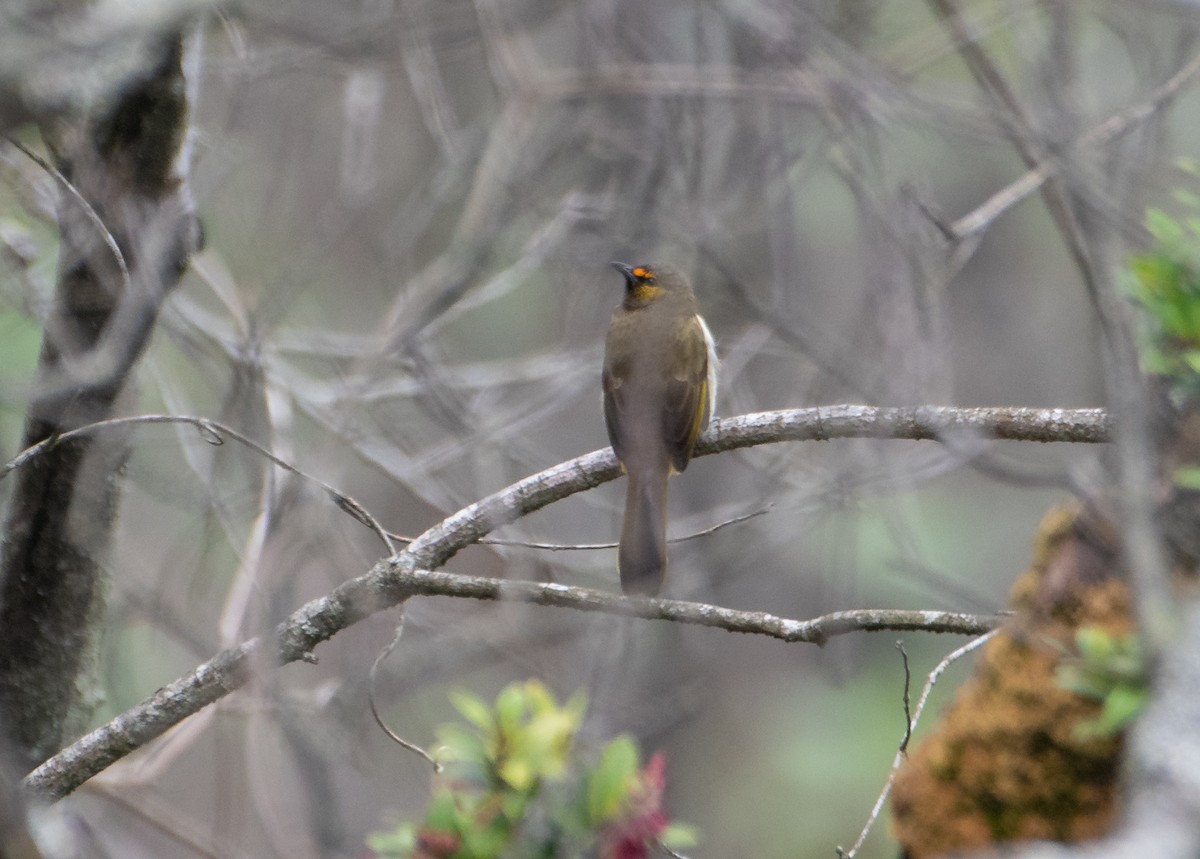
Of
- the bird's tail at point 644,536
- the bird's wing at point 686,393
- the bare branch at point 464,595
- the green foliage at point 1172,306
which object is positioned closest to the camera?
the green foliage at point 1172,306

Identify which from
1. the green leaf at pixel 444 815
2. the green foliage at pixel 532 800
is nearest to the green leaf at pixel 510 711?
the green foliage at pixel 532 800

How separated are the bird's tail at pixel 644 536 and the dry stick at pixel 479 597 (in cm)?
107

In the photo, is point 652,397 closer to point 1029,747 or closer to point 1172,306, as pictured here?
point 1029,747

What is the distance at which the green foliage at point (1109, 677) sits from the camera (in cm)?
268

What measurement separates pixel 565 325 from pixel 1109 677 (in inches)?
202

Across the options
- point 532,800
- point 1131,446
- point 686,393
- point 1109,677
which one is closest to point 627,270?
point 686,393

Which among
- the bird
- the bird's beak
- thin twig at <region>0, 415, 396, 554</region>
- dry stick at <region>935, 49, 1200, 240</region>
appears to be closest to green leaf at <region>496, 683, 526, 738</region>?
thin twig at <region>0, 415, 396, 554</region>

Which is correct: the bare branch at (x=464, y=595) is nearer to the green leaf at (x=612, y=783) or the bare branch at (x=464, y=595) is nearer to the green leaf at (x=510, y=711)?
the green leaf at (x=510, y=711)

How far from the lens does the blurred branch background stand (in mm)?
4008

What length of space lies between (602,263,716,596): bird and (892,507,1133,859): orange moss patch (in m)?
1.51

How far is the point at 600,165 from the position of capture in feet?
28.4

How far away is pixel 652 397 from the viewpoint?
5.63 meters

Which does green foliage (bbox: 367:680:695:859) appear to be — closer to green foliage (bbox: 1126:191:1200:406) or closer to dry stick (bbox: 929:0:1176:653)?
dry stick (bbox: 929:0:1176:653)

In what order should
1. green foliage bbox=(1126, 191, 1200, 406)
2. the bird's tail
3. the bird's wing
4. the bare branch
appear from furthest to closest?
1. the bird's wing
2. the bird's tail
3. the bare branch
4. green foliage bbox=(1126, 191, 1200, 406)
